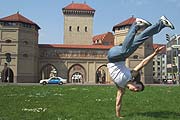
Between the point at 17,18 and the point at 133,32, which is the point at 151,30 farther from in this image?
the point at 17,18

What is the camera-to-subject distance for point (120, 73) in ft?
32.2

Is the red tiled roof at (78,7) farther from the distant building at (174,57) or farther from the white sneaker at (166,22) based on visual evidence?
the white sneaker at (166,22)

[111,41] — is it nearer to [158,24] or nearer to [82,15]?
[82,15]

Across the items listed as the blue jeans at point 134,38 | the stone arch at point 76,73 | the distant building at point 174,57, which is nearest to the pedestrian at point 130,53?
the blue jeans at point 134,38

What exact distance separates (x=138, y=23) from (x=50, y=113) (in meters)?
3.84

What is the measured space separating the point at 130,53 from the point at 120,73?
65cm

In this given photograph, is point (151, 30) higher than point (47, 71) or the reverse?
the reverse

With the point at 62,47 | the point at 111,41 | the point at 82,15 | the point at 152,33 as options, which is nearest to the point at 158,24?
the point at 152,33

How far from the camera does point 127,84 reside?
966 centimetres

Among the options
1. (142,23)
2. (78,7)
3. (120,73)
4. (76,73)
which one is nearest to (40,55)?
(76,73)

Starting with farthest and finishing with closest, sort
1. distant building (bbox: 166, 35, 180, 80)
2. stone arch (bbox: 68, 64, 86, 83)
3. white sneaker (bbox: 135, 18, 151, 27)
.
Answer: stone arch (bbox: 68, 64, 86, 83), distant building (bbox: 166, 35, 180, 80), white sneaker (bbox: 135, 18, 151, 27)

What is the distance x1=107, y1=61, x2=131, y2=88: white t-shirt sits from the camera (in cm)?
969

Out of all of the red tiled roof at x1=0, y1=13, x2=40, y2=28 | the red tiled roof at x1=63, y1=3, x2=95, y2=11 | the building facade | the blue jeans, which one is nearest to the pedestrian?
the blue jeans

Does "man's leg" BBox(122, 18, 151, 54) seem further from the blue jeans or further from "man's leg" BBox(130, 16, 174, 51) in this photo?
"man's leg" BBox(130, 16, 174, 51)
